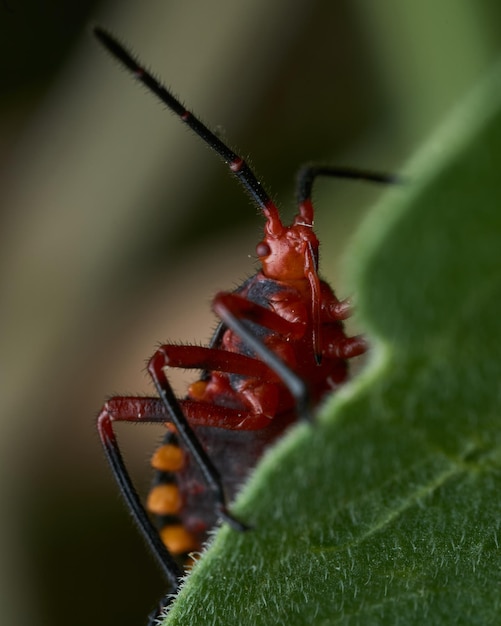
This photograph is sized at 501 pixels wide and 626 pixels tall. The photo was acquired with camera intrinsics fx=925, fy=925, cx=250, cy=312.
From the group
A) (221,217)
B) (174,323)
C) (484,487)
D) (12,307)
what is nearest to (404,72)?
(221,217)

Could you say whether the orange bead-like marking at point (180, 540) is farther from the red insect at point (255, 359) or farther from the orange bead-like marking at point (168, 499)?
the red insect at point (255, 359)

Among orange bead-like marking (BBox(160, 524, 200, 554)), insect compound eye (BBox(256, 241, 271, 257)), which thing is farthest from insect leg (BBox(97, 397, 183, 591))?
insect compound eye (BBox(256, 241, 271, 257))

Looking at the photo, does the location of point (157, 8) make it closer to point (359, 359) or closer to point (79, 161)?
point (79, 161)

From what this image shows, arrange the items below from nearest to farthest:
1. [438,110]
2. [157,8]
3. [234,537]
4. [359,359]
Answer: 1. [234,537]
2. [359,359]
3. [438,110]
4. [157,8]

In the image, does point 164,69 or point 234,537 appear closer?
point 234,537

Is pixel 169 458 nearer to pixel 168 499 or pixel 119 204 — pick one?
pixel 168 499

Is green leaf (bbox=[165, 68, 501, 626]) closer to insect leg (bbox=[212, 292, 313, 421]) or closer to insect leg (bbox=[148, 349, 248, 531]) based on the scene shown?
insect leg (bbox=[212, 292, 313, 421])

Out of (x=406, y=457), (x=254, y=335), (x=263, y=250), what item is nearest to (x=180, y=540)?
(x=263, y=250)
